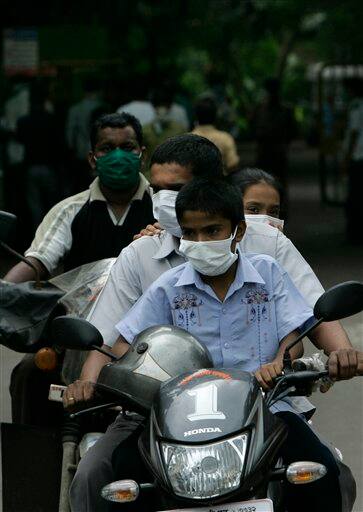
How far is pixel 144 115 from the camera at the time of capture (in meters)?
15.6

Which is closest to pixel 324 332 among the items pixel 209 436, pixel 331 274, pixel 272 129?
pixel 209 436

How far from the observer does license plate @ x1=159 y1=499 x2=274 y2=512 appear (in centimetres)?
351

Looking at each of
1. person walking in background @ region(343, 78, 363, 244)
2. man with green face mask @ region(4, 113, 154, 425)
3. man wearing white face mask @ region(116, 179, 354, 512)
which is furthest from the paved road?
man wearing white face mask @ region(116, 179, 354, 512)

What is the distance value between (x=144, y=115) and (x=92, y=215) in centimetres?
952

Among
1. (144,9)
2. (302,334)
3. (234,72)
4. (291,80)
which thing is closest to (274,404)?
(302,334)

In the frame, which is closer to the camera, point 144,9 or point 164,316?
point 164,316

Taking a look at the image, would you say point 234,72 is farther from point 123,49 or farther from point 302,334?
point 302,334

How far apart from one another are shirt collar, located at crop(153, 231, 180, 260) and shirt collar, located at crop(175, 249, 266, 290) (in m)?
0.46

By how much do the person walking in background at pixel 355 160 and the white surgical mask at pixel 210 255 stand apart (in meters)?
12.2

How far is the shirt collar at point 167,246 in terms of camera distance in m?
4.83

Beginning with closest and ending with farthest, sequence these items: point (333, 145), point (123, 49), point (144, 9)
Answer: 1. point (333, 145)
2. point (144, 9)
3. point (123, 49)

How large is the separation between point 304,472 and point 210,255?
2.60ft

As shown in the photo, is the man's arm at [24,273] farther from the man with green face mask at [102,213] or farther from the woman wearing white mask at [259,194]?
the woman wearing white mask at [259,194]

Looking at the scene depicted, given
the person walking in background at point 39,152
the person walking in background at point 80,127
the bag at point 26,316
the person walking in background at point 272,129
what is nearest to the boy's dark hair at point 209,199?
the bag at point 26,316
